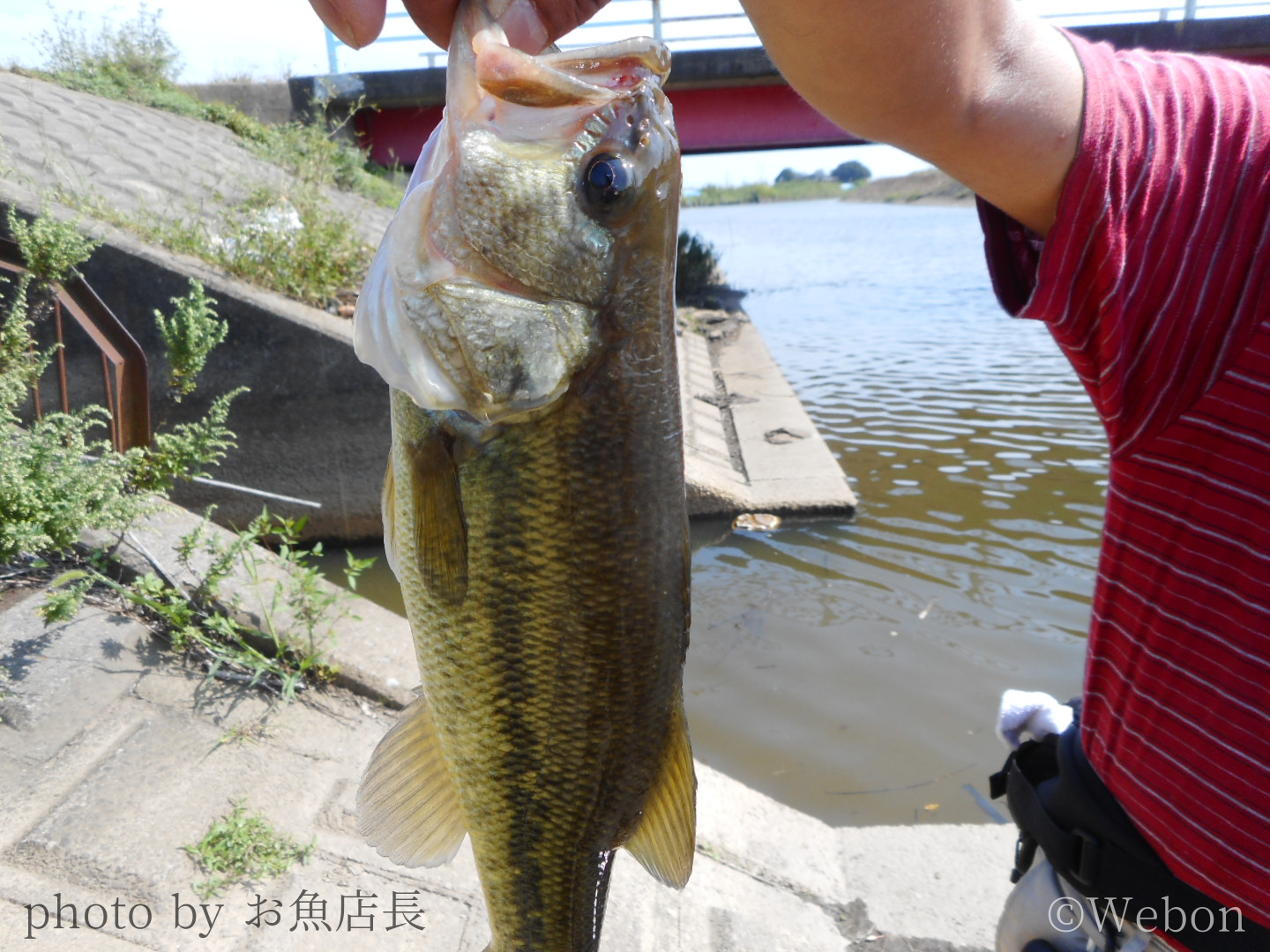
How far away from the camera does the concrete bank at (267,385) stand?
624 cm

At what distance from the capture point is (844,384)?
527 inches

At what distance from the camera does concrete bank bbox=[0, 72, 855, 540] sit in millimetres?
6238

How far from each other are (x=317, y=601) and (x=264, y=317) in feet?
10.4

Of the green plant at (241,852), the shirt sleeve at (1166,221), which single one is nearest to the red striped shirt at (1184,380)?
the shirt sleeve at (1166,221)

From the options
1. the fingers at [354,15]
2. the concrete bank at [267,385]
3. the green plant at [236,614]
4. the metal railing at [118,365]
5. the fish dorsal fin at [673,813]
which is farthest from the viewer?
the concrete bank at [267,385]

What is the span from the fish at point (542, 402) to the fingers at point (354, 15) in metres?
0.11

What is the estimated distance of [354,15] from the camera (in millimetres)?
1166

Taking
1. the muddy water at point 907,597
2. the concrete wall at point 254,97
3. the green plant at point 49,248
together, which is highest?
the concrete wall at point 254,97

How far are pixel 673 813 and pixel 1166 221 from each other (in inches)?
51.5

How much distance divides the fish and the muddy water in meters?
3.46

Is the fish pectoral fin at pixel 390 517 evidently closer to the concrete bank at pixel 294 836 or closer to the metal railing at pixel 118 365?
the concrete bank at pixel 294 836

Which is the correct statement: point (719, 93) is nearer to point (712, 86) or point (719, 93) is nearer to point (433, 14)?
point (712, 86)

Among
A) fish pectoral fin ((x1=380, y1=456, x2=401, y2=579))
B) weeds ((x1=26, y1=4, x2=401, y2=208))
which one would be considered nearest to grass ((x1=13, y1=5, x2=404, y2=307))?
weeds ((x1=26, y1=4, x2=401, y2=208))
